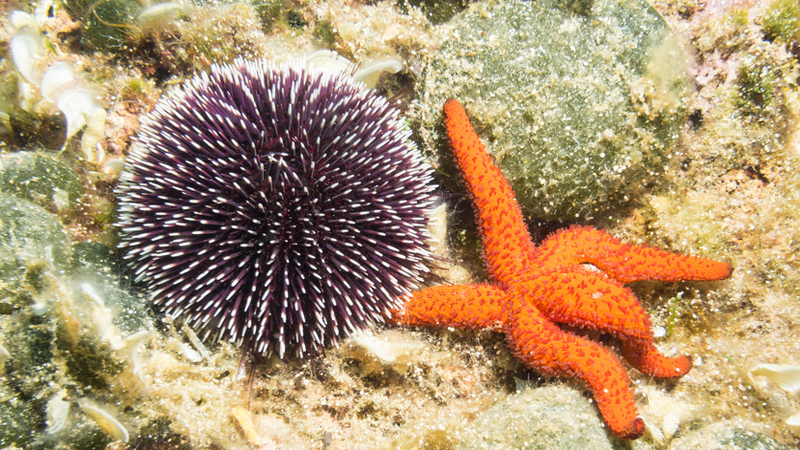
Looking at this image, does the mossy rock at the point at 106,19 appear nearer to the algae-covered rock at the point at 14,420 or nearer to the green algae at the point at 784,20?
the algae-covered rock at the point at 14,420

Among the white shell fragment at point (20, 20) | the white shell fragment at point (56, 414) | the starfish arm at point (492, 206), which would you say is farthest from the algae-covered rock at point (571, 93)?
the white shell fragment at point (20, 20)

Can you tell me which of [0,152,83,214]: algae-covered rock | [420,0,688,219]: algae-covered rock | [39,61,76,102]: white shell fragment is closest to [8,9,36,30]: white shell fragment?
[39,61,76,102]: white shell fragment

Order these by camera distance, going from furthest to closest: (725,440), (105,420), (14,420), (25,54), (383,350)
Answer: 1. (25,54)
2. (383,350)
3. (725,440)
4. (105,420)
5. (14,420)

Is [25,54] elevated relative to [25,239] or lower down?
elevated

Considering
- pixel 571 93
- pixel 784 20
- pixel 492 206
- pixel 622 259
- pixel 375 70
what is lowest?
pixel 622 259

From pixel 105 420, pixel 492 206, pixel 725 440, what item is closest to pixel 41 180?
pixel 105 420

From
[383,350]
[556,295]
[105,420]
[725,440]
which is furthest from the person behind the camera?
[383,350]

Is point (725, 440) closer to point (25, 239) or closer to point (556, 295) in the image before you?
point (556, 295)
